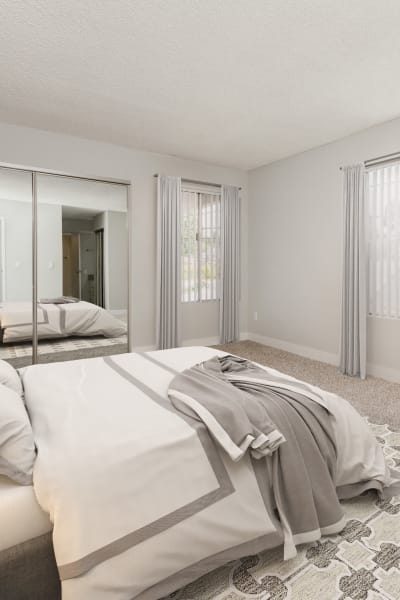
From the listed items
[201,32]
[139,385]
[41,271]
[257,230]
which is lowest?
[139,385]

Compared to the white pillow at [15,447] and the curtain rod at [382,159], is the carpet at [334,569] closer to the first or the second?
the white pillow at [15,447]

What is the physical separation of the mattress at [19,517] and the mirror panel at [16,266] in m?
3.25

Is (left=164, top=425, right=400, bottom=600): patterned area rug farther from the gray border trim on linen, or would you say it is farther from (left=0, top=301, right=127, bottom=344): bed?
(left=0, top=301, right=127, bottom=344): bed

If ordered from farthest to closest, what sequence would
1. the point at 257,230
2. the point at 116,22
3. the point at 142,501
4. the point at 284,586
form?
the point at 257,230, the point at 116,22, the point at 284,586, the point at 142,501

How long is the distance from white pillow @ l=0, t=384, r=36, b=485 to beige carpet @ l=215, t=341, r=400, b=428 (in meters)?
2.58

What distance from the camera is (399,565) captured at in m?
1.53

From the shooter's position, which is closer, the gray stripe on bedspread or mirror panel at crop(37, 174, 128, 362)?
the gray stripe on bedspread

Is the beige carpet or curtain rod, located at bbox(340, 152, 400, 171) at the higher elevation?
curtain rod, located at bbox(340, 152, 400, 171)

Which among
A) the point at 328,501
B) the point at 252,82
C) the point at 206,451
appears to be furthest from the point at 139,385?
the point at 252,82

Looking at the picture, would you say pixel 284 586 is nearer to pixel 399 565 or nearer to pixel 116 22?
pixel 399 565

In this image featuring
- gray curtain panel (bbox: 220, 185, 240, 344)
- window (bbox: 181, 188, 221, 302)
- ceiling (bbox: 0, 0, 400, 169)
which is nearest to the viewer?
ceiling (bbox: 0, 0, 400, 169)

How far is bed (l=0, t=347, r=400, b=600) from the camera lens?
1173mm

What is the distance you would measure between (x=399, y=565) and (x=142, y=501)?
3.64 feet

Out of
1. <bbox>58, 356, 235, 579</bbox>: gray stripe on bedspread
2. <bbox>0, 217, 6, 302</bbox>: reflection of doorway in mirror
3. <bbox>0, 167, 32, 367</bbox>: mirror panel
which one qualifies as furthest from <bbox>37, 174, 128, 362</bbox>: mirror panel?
<bbox>58, 356, 235, 579</bbox>: gray stripe on bedspread
